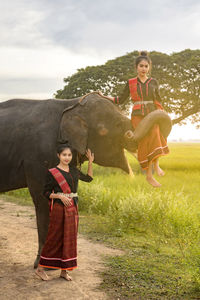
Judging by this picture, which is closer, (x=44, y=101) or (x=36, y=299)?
(x=36, y=299)

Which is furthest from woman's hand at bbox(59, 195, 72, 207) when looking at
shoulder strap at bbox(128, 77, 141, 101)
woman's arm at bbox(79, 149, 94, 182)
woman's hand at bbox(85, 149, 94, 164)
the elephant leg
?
shoulder strap at bbox(128, 77, 141, 101)

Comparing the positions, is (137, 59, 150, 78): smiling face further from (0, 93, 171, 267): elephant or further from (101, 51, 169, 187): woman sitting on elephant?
(0, 93, 171, 267): elephant

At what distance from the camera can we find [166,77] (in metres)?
18.6

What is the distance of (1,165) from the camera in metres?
4.89

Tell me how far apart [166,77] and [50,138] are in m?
14.9

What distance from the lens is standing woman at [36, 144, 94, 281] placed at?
433 centimetres

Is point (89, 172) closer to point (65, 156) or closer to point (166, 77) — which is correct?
point (65, 156)

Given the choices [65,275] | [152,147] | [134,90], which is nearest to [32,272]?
[65,275]

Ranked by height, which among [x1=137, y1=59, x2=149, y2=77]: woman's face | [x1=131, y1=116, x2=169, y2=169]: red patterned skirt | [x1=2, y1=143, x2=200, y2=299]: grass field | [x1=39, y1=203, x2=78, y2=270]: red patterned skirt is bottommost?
[x1=2, y1=143, x2=200, y2=299]: grass field

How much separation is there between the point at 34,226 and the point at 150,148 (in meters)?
4.60

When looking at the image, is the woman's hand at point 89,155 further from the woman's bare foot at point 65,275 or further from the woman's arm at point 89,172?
the woman's bare foot at point 65,275

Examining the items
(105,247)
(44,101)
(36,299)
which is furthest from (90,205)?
(36,299)

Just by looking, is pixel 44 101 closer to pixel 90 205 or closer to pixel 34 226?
pixel 34 226

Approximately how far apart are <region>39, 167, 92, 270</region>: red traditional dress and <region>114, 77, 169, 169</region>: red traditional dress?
36.1 inches
